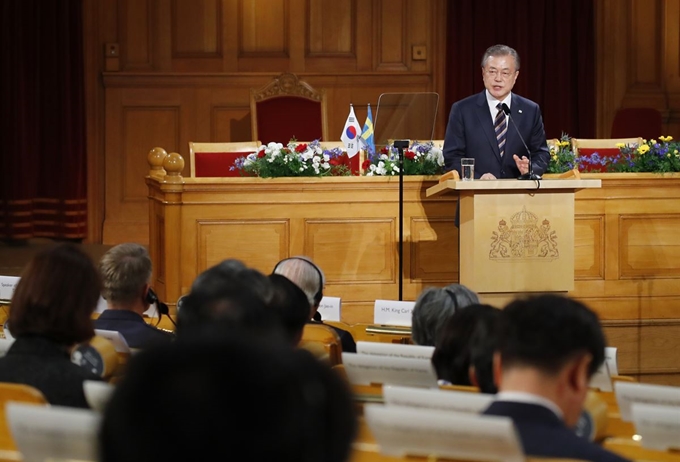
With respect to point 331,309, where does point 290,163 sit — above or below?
above

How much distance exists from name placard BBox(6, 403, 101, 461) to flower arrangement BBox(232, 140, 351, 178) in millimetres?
4924

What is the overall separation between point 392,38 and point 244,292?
894 centimetres

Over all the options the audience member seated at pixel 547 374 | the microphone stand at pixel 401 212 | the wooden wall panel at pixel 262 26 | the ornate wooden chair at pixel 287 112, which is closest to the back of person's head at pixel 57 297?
the audience member seated at pixel 547 374

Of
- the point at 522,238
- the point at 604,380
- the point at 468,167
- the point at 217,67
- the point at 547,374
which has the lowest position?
the point at 604,380

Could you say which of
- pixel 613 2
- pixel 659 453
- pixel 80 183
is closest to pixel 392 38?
pixel 613 2

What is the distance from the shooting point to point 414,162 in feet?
21.4

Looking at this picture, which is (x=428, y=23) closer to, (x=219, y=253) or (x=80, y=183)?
(x=80, y=183)

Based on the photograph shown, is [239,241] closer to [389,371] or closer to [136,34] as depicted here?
[389,371]

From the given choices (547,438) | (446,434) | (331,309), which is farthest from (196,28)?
(446,434)

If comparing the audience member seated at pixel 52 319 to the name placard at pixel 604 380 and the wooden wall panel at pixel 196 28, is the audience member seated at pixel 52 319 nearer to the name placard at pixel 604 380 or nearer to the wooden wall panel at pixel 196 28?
the name placard at pixel 604 380


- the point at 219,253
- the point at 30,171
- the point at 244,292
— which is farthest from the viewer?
the point at 30,171

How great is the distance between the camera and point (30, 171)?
10.0m

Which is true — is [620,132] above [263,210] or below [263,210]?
above

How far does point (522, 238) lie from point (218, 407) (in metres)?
4.83
